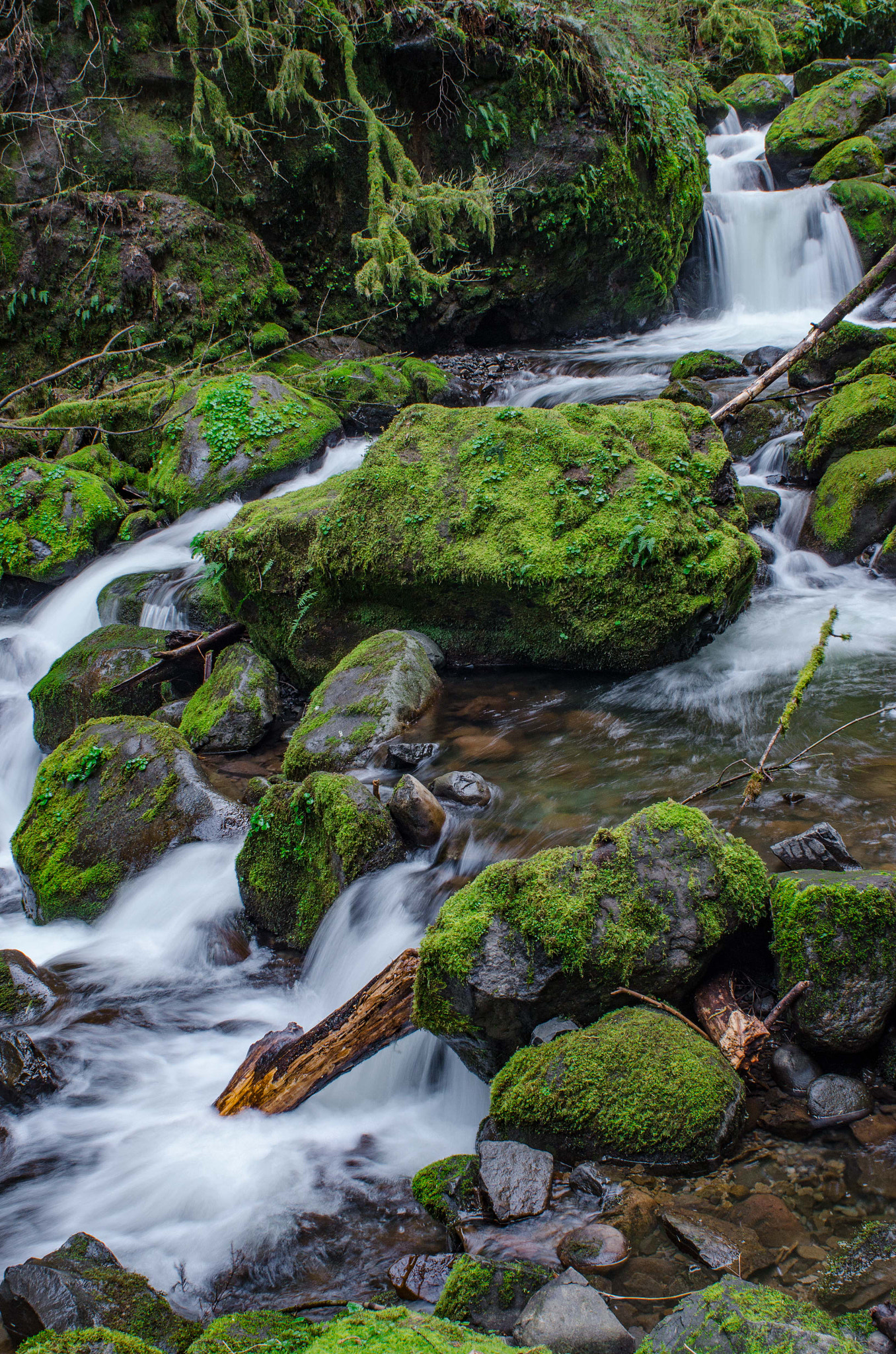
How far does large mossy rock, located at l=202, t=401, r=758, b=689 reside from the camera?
20.3ft

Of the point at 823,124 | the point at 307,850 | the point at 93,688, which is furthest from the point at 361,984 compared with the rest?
the point at 823,124

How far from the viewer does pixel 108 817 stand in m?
5.68

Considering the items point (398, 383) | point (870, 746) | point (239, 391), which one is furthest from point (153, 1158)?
point (398, 383)

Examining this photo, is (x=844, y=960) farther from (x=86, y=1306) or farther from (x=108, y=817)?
(x=108, y=817)

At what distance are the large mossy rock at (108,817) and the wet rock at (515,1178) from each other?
3330 mm

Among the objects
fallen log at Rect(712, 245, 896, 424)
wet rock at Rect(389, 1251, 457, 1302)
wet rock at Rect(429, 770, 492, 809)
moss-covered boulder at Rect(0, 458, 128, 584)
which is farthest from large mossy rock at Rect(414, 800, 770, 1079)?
moss-covered boulder at Rect(0, 458, 128, 584)

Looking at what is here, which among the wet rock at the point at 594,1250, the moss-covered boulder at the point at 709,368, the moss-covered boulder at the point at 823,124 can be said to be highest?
the moss-covered boulder at the point at 823,124

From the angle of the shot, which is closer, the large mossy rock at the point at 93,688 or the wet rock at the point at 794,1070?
the wet rock at the point at 794,1070

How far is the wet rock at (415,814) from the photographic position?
4.68 metres

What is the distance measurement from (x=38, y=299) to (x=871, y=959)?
15.9m

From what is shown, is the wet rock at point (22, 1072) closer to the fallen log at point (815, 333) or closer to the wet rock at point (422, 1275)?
the wet rock at point (422, 1275)

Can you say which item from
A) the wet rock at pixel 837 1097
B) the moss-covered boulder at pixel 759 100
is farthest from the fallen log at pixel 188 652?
the moss-covered boulder at pixel 759 100

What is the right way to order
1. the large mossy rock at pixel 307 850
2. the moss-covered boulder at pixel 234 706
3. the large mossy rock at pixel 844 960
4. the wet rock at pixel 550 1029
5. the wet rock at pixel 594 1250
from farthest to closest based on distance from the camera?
the moss-covered boulder at pixel 234 706, the large mossy rock at pixel 307 850, the wet rock at pixel 550 1029, the large mossy rock at pixel 844 960, the wet rock at pixel 594 1250

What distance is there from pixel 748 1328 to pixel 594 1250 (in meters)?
0.68
